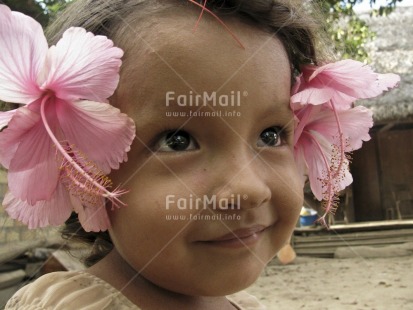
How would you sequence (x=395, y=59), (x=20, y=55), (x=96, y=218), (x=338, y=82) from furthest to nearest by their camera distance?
(x=395, y=59) < (x=338, y=82) < (x=96, y=218) < (x=20, y=55)

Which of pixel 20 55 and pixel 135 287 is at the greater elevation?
pixel 20 55

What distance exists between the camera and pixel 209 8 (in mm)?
941

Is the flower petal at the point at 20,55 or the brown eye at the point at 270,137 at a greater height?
the flower petal at the point at 20,55

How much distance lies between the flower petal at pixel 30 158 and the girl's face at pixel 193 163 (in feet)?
0.39

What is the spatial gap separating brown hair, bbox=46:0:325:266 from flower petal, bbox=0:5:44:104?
18 cm

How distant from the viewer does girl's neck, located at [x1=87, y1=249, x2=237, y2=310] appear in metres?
0.98

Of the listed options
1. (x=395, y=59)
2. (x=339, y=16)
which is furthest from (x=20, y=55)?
(x=395, y=59)

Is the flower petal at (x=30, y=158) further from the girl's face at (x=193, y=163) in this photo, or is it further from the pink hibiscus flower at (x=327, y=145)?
the pink hibiscus flower at (x=327, y=145)

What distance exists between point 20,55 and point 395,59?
7905 mm

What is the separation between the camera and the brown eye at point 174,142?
0.89 meters

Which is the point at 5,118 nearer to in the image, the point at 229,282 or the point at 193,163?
the point at 193,163

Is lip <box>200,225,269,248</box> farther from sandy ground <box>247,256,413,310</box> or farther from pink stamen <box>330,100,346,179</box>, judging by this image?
sandy ground <box>247,256,413,310</box>

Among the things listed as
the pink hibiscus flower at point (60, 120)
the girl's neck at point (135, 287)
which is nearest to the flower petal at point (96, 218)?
the pink hibiscus flower at point (60, 120)

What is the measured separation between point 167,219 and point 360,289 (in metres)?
3.96
